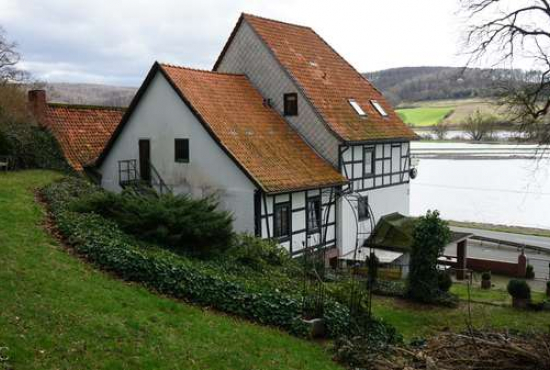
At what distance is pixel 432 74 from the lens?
85.0 metres

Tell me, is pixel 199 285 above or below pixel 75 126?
below

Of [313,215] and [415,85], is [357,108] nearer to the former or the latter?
[313,215]

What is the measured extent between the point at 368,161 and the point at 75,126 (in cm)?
1341

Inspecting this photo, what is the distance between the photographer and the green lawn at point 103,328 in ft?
26.0

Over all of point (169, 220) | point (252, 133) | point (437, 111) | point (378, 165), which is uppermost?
point (437, 111)

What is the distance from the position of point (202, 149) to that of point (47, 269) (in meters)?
9.56

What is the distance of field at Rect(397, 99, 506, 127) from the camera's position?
69.2m

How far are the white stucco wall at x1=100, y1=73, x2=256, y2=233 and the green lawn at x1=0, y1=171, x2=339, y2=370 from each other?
7.30 metres

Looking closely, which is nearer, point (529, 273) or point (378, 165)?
point (529, 273)

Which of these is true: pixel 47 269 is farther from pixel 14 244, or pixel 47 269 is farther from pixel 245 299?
pixel 245 299

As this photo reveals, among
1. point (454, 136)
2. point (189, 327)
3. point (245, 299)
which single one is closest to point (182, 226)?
point (245, 299)

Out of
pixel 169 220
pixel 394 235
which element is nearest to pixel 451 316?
pixel 394 235

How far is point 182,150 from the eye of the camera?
20516 millimetres

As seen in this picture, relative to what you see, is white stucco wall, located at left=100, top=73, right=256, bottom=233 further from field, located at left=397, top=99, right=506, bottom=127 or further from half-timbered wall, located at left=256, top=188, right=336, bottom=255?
field, located at left=397, top=99, right=506, bottom=127
